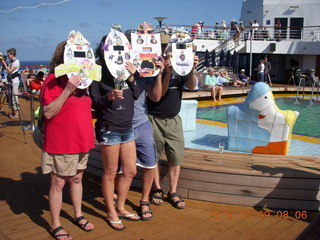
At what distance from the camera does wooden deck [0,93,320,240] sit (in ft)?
9.26

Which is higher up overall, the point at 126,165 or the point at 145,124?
the point at 145,124

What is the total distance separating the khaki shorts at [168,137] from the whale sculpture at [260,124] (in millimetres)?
1955

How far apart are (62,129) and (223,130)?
5.00 metres

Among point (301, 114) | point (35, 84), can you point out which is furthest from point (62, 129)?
point (301, 114)

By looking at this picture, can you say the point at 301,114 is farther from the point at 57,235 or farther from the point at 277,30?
the point at 277,30

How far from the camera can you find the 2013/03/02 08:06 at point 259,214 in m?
3.16

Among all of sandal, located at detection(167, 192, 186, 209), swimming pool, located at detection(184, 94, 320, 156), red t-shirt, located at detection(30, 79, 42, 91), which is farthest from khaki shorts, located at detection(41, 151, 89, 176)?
red t-shirt, located at detection(30, 79, 42, 91)

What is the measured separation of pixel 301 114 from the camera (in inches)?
386

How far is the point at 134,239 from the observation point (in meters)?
2.73

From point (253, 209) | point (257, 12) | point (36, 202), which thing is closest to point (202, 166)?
point (253, 209)

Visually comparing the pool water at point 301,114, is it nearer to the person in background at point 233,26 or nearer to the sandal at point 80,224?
the sandal at point 80,224

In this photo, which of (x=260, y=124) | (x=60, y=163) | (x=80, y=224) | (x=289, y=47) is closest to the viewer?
(x=60, y=163)

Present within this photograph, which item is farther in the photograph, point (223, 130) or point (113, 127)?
point (223, 130)

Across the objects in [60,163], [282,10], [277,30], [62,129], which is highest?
[282,10]
